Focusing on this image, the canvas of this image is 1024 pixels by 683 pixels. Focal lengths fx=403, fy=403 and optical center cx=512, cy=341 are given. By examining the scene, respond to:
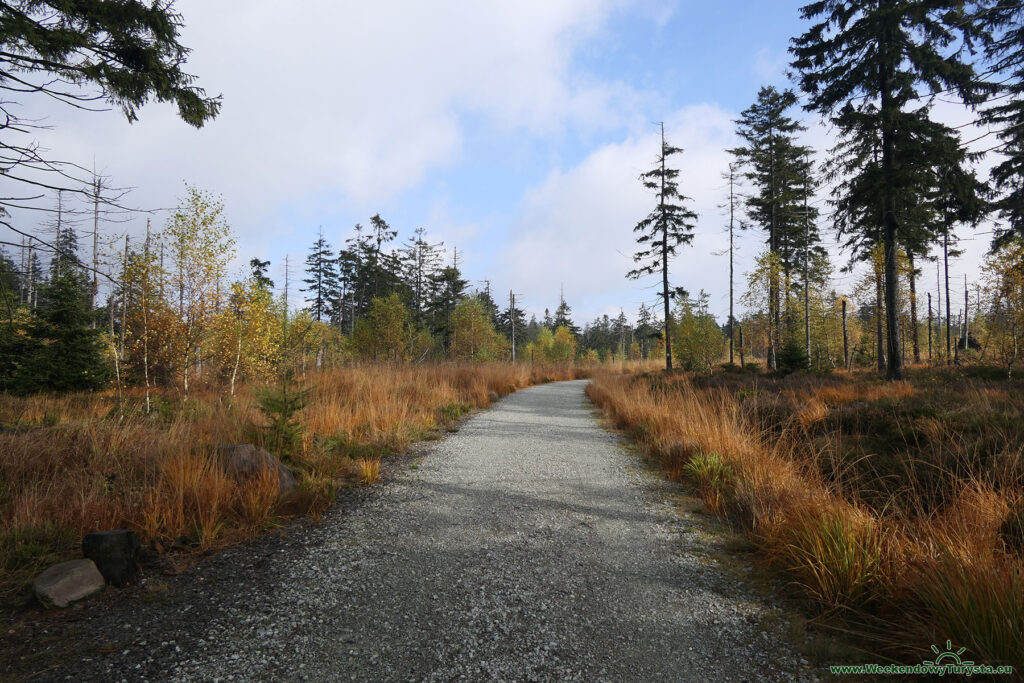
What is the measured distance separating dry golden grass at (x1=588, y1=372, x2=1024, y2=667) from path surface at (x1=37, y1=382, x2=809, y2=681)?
1.78 ft

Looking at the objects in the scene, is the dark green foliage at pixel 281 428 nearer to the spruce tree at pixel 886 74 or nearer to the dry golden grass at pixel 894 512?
the dry golden grass at pixel 894 512

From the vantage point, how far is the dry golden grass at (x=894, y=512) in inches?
78.5

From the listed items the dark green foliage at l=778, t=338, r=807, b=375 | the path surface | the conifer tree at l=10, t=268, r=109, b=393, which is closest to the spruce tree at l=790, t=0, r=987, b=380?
the dark green foliage at l=778, t=338, r=807, b=375

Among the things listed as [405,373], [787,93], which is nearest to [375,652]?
[405,373]

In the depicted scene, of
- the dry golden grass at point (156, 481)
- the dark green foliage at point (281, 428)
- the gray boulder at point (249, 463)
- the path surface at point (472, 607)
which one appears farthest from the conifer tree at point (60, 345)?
the path surface at point (472, 607)

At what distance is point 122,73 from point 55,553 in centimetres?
604

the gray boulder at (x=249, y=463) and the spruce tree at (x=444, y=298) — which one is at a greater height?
the spruce tree at (x=444, y=298)

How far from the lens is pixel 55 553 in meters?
2.88

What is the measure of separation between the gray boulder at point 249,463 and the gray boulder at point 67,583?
1334 mm

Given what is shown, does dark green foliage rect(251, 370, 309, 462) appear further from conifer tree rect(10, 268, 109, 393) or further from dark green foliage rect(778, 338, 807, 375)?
dark green foliage rect(778, 338, 807, 375)

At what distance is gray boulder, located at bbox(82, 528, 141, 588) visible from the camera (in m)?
2.67

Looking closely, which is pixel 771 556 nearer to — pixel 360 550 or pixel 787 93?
pixel 360 550

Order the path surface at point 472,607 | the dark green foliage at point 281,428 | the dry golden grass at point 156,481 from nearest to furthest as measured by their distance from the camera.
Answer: the path surface at point 472,607 → the dry golden grass at point 156,481 → the dark green foliage at point 281,428

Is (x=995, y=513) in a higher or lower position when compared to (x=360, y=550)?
higher
